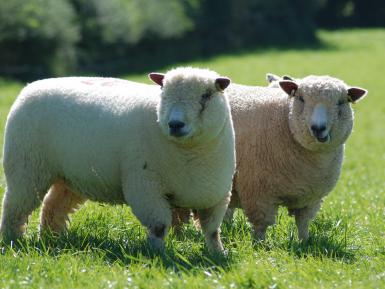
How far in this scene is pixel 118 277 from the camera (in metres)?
4.97

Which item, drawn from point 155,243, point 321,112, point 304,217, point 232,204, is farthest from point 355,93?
point 155,243

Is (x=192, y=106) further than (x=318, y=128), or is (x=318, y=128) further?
(x=318, y=128)

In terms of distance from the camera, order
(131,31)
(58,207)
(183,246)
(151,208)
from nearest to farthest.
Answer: (151,208) → (183,246) → (58,207) → (131,31)

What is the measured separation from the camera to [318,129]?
6.57 meters

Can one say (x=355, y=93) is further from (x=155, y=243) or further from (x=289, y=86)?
(x=155, y=243)

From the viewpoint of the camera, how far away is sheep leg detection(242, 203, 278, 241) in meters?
6.86

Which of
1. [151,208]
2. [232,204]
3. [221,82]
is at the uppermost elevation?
[221,82]

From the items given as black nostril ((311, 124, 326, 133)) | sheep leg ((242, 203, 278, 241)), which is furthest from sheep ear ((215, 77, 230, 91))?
sheep leg ((242, 203, 278, 241))

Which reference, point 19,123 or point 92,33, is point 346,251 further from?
point 92,33

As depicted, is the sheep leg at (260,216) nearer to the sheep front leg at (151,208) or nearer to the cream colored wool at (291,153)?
the cream colored wool at (291,153)

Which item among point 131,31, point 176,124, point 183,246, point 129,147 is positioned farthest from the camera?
point 131,31

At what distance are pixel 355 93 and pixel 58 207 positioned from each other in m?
2.55

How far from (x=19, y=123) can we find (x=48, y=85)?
377 millimetres

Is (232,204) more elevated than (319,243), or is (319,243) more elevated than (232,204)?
(319,243)
